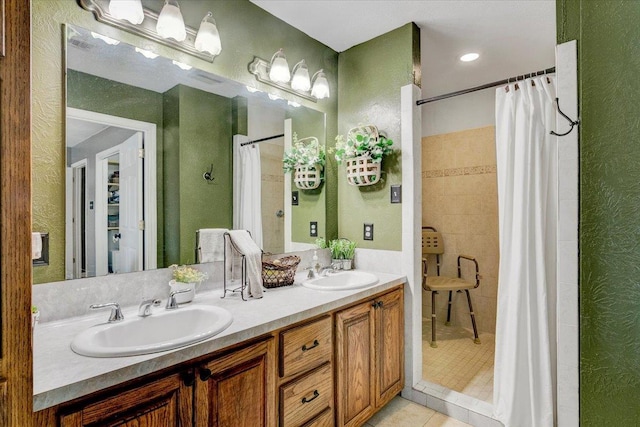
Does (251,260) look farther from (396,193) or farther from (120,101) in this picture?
(396,193)

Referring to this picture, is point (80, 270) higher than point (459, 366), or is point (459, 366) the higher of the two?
point (80, 270)

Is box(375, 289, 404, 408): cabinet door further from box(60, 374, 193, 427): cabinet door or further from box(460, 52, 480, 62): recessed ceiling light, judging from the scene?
box(460, 52, 480, 62): recessed ceiling light

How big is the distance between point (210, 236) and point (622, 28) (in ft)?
6.13

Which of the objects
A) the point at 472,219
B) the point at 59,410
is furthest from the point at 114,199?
the point at 472,219

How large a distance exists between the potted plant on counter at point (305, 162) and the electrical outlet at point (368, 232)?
0.48m

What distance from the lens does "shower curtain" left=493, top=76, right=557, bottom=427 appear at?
1.76m

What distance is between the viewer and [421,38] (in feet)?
8.00

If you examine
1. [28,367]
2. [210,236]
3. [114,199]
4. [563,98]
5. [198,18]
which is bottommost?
[28,367]

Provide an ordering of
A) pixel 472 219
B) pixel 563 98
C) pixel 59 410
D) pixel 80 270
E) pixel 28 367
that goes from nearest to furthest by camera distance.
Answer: pixel 28 367
pixel 59 410
pixel 80 270
pixel 563 98
pixel 472 219

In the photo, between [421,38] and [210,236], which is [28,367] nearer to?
[210,236]

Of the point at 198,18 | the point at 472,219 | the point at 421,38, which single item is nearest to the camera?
the point at 198,18

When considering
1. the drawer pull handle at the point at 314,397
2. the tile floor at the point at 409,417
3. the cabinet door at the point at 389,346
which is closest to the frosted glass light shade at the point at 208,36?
the cabinet door at the point at 389,346

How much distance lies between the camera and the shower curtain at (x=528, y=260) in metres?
1.76

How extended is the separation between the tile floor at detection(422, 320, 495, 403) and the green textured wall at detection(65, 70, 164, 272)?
6.98 ft
